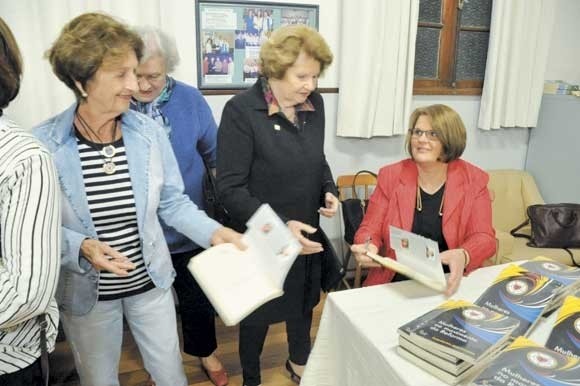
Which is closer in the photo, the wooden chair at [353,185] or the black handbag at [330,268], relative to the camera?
the black handbag at [330,268]

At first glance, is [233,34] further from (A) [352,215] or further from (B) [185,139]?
(A) [352,215]

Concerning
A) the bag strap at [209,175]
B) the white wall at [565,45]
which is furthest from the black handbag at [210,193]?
the white wall at [565,45]

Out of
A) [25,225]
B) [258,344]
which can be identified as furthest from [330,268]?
[25,225]

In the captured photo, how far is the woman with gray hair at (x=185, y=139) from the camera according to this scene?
1.80 m

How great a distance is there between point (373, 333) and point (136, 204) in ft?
2.55

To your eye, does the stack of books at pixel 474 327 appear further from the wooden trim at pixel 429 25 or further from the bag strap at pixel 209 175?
the wooden trim at pixel 429 25

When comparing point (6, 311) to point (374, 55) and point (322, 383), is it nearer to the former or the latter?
point (322, 383)

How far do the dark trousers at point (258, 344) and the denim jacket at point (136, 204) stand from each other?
60cm

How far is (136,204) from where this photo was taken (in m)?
1.36

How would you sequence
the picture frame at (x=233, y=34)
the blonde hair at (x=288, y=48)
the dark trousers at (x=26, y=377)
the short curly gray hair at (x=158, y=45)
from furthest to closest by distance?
the picture frame at (x=233, y=34) → the short curly gray hair at (x=158, y=45) → the blonde hair at (x=288, y=48) → the dark trousers at (x=26, y=377)

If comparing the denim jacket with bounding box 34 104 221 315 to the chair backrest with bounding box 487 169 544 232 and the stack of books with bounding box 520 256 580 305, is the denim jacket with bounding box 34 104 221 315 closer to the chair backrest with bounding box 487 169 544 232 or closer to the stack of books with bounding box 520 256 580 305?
the stack of books with bounding box 520 256 580 305

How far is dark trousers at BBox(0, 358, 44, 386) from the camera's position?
41.3 inches

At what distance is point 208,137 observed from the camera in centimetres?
208

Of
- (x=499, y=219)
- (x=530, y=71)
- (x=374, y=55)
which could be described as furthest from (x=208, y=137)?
(x=530, y=71)
